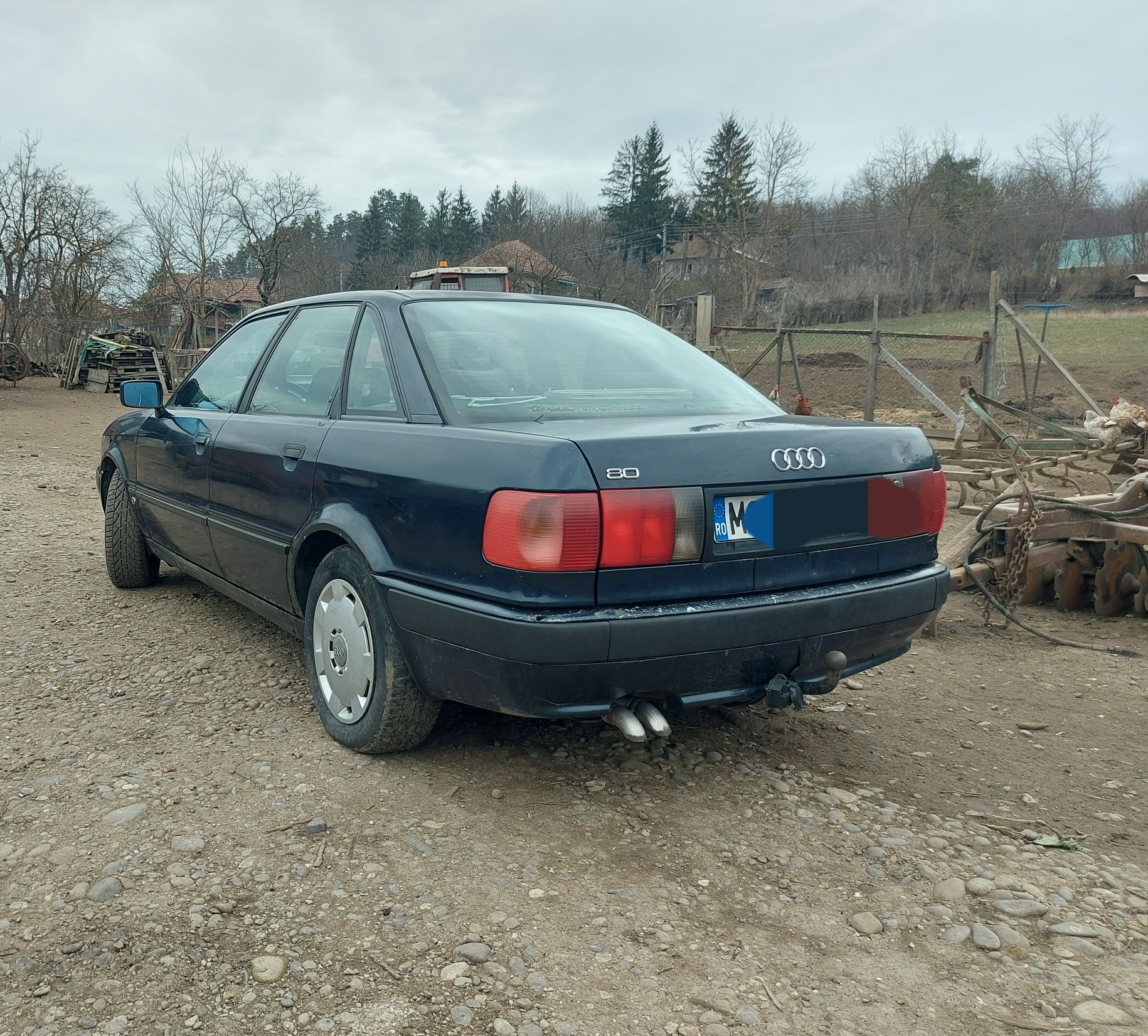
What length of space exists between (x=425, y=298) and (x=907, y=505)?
176 cm

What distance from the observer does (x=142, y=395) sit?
4.75 meters

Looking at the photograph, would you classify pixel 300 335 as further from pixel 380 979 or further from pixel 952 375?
pixel 952 375

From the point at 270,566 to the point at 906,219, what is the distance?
139ft

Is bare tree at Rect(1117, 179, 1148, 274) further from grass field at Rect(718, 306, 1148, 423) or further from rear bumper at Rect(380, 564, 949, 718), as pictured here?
rear bumper at Rect(380, 564, 949, 718)

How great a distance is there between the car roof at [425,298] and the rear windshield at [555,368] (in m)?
0.03

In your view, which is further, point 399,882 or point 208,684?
point 208,684

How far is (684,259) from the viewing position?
45.7 m

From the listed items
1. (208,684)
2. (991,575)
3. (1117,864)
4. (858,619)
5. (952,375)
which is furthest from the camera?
(952,375)

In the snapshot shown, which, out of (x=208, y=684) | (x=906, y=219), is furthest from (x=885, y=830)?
(x=906, y=219)

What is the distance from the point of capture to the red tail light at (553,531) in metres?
2.45

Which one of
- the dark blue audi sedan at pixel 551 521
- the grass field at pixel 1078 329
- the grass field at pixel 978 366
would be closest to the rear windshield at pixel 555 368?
the dark blue audi sedan at pixel 551 521

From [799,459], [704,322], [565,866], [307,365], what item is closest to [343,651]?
[565,866]

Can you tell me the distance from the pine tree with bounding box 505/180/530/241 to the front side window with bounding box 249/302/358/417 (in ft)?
145

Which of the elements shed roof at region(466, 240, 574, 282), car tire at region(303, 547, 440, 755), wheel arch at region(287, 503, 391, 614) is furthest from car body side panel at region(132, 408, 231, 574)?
shed roof at region(466, 240, 574, 282)
